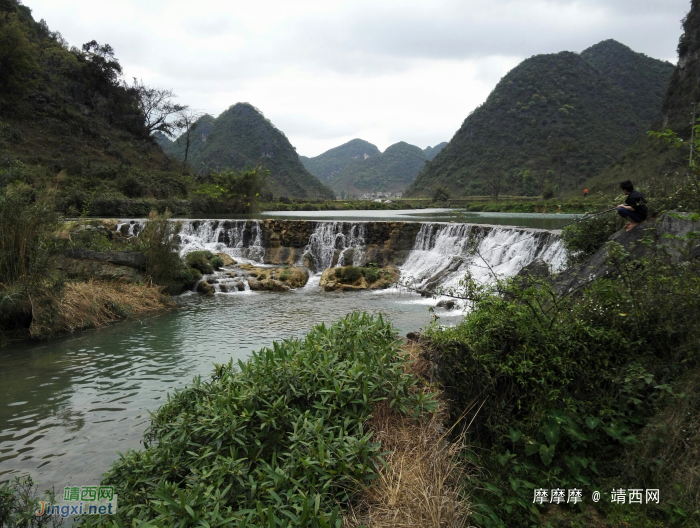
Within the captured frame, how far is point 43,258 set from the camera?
759 cm

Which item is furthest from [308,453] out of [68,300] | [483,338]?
[68,300]

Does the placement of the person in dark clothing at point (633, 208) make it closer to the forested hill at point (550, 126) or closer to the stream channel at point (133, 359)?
the stream channel at point (133, 359)

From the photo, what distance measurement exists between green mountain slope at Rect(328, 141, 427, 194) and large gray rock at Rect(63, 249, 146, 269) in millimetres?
125738

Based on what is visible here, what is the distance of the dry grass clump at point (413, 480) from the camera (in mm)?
2191

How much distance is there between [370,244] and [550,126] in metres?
67.3

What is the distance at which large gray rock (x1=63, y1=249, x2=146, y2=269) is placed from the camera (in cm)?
1086

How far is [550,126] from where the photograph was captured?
72.9 metres

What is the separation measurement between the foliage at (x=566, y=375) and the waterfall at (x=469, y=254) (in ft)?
24.5

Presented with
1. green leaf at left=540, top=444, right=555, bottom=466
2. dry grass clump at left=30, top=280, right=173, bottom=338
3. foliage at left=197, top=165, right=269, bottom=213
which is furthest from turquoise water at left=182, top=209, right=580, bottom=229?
green leaf at left=540, top=444, right=555, bottom=466

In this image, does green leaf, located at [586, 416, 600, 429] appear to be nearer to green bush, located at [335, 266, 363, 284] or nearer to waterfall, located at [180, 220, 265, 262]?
green bush, located at [335, 266, 363, 284]

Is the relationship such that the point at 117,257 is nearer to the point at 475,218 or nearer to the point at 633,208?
the point at 633,208

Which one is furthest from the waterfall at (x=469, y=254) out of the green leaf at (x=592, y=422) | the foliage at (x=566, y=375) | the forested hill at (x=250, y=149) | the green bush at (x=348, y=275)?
the forested hill at (x=250, y=149)

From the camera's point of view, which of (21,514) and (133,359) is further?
(133,359)

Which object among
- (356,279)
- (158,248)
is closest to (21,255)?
(158,248)
